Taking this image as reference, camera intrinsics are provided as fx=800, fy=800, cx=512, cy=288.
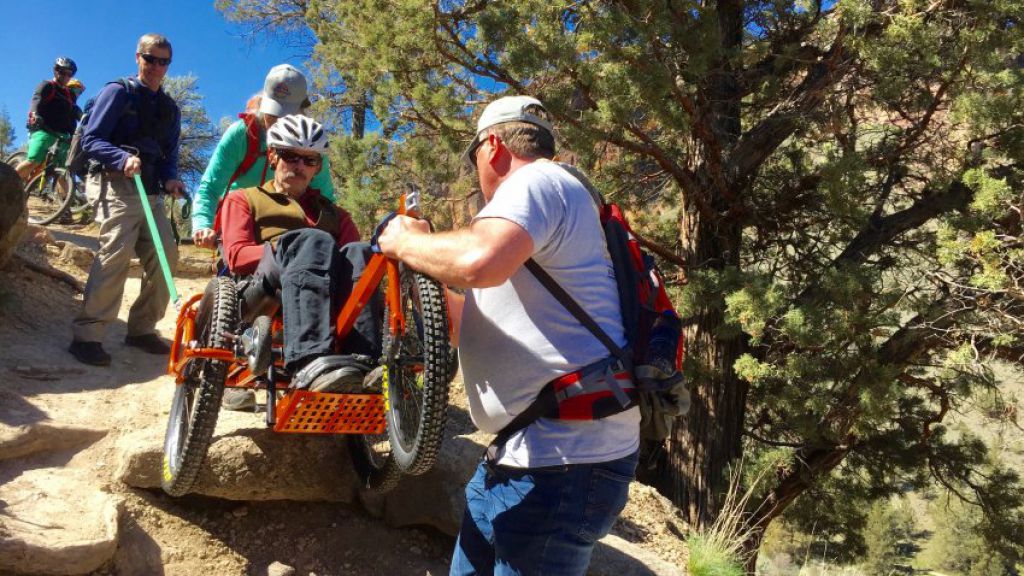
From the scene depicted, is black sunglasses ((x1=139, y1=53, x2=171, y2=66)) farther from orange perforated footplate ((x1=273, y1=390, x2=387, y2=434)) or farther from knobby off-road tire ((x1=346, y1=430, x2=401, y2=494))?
orange perforated footplate ((x1=273, y1=390, x2=387, y2=434))

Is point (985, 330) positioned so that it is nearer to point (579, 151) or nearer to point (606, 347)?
point (579, 151)

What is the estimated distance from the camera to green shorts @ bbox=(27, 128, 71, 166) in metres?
10.7

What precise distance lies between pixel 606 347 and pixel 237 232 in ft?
7.74

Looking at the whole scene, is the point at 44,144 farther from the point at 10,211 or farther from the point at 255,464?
the point at 255,464

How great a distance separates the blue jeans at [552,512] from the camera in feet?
7.30

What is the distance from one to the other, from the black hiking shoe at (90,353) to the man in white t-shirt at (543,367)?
4.32 m

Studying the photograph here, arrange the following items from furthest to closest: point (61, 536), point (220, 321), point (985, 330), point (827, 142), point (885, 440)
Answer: point (885, 440) < point (827, 142) < point (985, 330) < point (220, 321) < point (61, 536)

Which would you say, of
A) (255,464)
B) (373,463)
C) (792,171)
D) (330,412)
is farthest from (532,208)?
(792,171)

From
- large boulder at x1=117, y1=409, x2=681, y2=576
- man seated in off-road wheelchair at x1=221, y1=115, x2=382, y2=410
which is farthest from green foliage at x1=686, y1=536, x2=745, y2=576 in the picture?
man seated in off-road wheelchair at x1=221, y1=115, x2=382, y2=410

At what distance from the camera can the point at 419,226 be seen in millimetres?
2557

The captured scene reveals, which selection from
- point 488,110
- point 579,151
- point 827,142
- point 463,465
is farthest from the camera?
point 827,142

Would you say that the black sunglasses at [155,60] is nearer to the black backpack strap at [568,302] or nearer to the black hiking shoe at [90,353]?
the black hiking shoe at [90,353]

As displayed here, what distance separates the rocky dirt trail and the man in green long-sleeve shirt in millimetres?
1366

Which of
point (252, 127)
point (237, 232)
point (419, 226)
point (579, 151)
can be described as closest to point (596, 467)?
point (419, 226)
